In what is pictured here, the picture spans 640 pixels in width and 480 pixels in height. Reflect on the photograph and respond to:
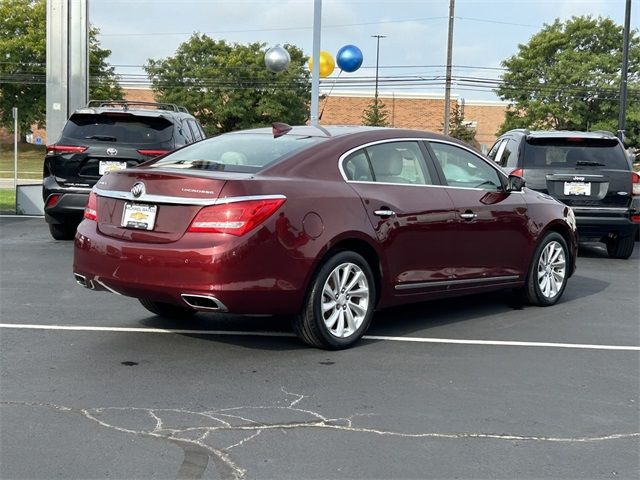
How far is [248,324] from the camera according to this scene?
7195 mm

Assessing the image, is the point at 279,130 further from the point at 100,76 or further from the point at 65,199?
the point at 100,76

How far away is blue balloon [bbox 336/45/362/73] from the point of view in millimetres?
18297

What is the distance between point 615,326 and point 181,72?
6464 centimetres

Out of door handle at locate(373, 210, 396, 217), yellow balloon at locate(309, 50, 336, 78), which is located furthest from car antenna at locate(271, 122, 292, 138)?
yellow balloon at locate(309, 50, 336, 78)

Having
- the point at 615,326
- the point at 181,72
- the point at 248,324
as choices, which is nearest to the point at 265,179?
the point at 248,324

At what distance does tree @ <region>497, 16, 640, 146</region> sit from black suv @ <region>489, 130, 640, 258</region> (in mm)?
49582

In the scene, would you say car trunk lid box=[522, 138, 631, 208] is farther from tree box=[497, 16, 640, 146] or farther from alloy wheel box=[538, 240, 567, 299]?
tree box=[497, 16, 640, 146]

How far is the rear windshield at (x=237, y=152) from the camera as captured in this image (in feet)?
21.1

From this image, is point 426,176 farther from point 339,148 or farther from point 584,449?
point 584,449

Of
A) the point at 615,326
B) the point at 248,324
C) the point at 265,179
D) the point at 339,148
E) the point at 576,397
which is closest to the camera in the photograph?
the point at 576,397

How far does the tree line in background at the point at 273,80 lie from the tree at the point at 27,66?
2.8 inches

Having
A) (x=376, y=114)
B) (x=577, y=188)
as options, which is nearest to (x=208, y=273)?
(x=577, y=188)

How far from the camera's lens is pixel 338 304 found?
639 centimetres

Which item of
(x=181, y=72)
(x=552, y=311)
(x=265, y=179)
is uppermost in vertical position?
(x=181, y=72)
